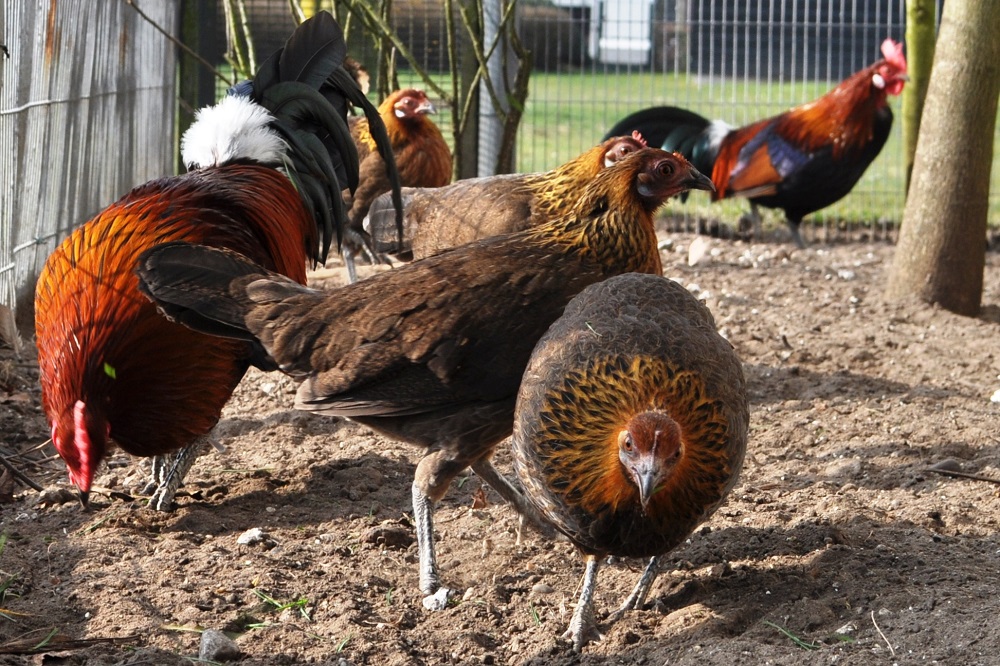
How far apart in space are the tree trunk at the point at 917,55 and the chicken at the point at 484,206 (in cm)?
370

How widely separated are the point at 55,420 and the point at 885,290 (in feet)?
19.0

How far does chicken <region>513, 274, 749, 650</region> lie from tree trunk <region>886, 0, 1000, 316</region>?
4.09 meters

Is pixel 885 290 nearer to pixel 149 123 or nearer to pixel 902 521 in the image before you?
pixel 902 521

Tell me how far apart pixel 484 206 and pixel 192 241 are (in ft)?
5.93

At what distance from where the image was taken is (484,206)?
5652mm

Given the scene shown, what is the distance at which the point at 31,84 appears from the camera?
6211 millimetres

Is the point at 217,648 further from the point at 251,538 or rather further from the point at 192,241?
the point at 192,241

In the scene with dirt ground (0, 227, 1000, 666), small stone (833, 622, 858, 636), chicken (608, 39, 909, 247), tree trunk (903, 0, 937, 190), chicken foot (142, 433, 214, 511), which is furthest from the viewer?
chicken (608, 39, 909, 247)

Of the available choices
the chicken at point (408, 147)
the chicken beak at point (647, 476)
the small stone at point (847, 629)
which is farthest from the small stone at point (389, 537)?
the chicken at point (408, 147)

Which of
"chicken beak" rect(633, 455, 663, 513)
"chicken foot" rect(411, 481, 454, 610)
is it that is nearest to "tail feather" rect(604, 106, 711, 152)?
"chicken foot" rect(411, 481, 454, 610)

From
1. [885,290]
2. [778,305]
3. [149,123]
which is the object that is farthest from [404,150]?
[885,290]

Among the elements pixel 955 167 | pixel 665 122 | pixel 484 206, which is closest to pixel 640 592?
pixel 484 206

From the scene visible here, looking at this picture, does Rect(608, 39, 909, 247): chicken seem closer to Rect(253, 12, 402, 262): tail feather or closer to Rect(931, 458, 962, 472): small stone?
Rect(253, 12, 402, 262): tail feather

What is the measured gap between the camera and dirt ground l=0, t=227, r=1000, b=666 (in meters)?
3.38
